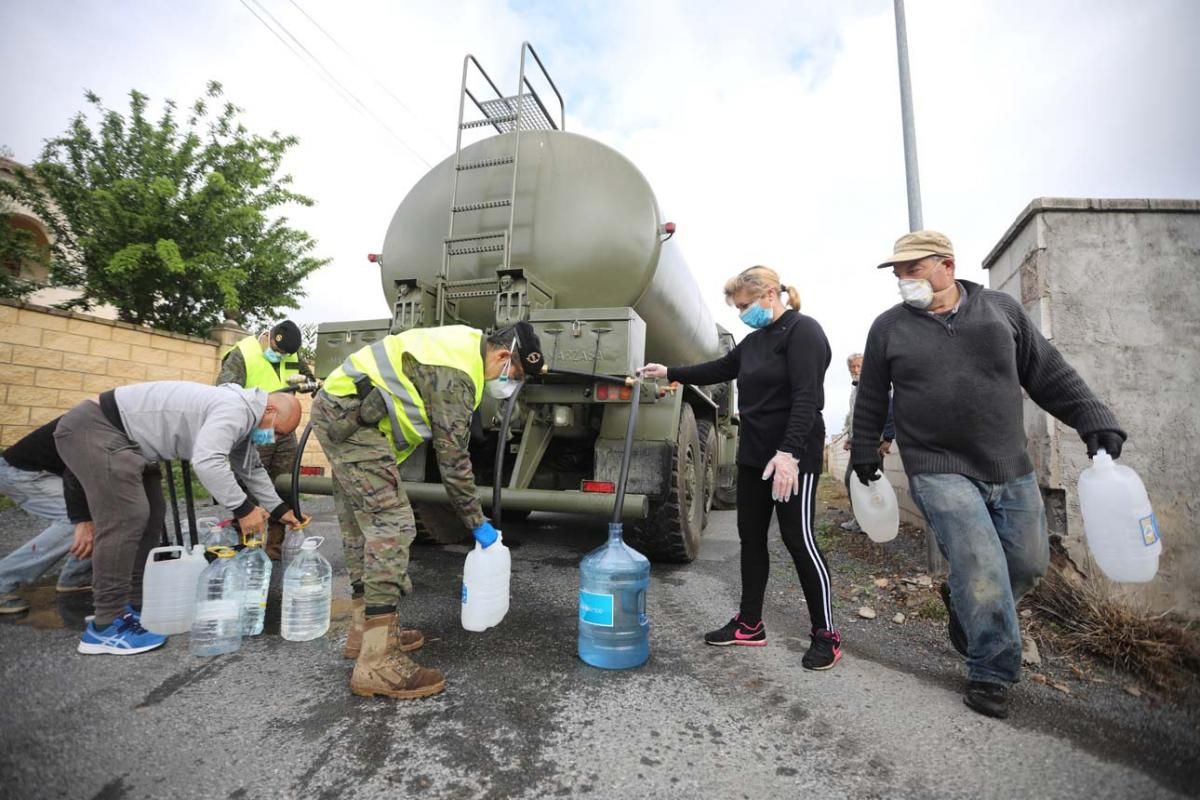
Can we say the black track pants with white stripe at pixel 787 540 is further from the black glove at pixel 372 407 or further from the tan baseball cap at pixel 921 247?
the black glove at pixel 372 407

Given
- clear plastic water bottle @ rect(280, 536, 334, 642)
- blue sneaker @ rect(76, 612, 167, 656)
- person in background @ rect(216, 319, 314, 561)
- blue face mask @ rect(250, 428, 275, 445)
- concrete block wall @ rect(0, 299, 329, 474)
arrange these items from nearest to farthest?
blue sneaker @ rect(76, 612, 167, 656) < clear plastic water bottle @ rect(280, 536, 334, 642) < blue face mask @ rect(250, 428, 275, 445) < person in background @ rect(216, 319, 314, 561) < concrete block wall @ rect(0, 299, 329, 474)

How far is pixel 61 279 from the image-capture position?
8.82 m

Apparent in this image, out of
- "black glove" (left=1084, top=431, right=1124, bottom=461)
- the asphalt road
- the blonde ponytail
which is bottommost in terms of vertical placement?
the asphalt road

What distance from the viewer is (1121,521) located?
6.48 feet

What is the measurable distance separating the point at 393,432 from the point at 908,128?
12.8 ft

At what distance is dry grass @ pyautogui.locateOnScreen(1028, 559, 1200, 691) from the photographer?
226cm

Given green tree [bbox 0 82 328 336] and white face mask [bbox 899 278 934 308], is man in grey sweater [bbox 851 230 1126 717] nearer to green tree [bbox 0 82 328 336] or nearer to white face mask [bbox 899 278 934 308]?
white face mask [bbox 899 278 934 308]

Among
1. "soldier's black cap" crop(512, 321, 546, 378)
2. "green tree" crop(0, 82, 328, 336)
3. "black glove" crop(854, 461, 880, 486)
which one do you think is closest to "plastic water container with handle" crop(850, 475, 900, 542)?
"black glove" crop(854, 461, 880, 486)

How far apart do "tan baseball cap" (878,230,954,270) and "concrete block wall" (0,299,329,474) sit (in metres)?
4.81

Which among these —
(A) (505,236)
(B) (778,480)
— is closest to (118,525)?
(A) (505,236)

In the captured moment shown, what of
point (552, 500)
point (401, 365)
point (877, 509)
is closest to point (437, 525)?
point (552, 500)

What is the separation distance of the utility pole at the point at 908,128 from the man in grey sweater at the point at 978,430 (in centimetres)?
181

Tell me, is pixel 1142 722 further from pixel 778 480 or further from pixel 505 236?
pixel 505 236

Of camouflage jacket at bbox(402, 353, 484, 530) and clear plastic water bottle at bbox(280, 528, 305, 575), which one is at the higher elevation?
camouflage jacket at bbox(402, 353, 484, 530)
